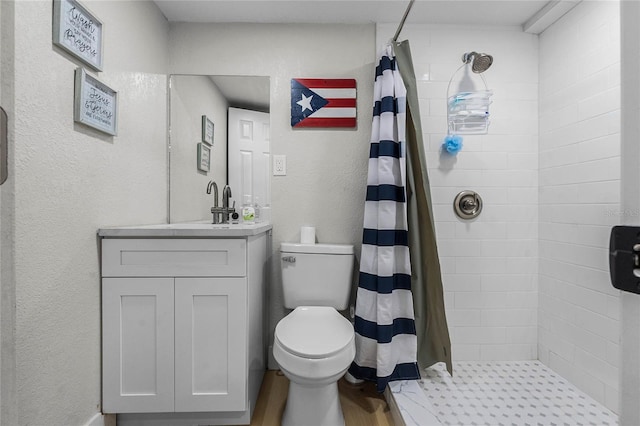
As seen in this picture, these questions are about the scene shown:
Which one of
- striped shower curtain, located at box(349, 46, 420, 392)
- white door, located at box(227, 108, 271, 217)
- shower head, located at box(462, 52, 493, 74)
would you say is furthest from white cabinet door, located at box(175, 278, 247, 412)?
shower head, located at box(462, 52, 493, 74)

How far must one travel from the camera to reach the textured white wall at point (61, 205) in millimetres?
939

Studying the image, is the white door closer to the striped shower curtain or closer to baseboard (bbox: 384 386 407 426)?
the striped shower curtain

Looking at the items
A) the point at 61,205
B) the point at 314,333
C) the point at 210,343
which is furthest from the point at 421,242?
the point at 61,205

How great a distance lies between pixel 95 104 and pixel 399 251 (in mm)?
1541

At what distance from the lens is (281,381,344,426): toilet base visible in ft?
4.40

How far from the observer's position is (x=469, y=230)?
1878 mm

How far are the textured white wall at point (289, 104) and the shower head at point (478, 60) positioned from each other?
56 cm

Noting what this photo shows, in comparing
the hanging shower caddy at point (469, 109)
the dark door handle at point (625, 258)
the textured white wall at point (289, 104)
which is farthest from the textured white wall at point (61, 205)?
the hanging shower caddy at point (469, 109)

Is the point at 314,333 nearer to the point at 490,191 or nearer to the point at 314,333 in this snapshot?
the point at 314,333

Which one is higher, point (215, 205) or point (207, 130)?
point (207, 130)

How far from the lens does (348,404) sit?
1.57 metres

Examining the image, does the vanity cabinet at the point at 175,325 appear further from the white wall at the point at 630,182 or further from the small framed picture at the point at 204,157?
the white wall at the point at 630,182

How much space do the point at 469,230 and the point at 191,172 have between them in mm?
1799

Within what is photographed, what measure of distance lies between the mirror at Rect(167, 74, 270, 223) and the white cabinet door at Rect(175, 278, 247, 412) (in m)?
0.72
